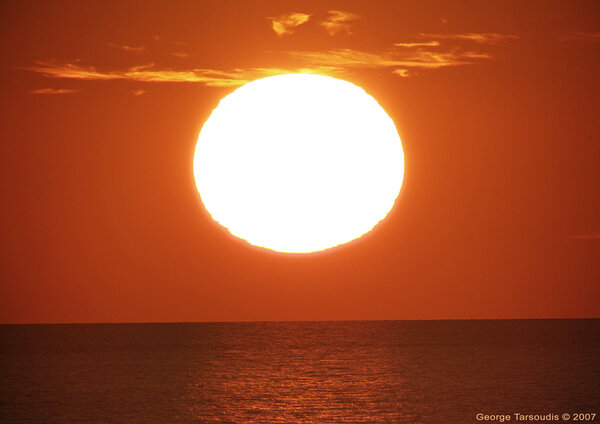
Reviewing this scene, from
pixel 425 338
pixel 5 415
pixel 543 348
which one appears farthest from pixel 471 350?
pixel 5 415

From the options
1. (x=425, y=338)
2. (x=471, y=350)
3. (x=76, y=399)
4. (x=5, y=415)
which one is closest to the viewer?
(x=5, y=415)

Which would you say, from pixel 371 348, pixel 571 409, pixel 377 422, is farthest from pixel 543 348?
pixel 377 422

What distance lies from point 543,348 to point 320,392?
27.3 m

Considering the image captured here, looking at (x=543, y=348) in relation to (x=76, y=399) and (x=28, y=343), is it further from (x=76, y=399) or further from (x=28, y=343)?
(x=28, y=343)

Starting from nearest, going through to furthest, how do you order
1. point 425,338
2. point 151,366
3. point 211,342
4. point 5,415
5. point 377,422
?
point 377,422 → point 5,415 → point 151,366 → point 211,342 → point 425,338

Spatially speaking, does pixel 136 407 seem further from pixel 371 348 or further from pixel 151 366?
pixel 371 348

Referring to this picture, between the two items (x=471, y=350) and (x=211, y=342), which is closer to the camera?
(x=471, y=350)

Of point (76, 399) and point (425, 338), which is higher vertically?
point (425, 338)

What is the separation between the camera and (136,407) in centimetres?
2386

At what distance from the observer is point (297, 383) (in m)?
29.5

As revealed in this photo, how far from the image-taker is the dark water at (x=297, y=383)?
22875 mm

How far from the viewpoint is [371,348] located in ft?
163

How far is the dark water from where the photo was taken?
901 inches

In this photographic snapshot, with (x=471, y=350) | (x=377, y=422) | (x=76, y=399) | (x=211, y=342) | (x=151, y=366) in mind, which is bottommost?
(x=377, y=422)
